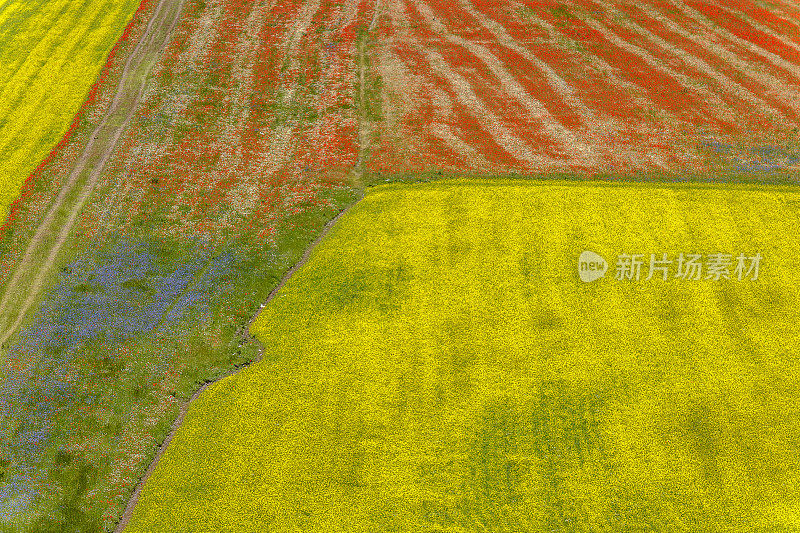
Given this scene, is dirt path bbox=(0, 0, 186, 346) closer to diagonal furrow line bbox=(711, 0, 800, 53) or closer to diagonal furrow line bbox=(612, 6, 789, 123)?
diagonal furrow line bbox=(612, 6, 789, 123)

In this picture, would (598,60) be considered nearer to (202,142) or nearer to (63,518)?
(202,142)

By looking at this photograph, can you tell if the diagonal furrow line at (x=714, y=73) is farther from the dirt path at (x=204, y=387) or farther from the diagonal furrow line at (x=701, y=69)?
the dirt path at (x=204, y=387)

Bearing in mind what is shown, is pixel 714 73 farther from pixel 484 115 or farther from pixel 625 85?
pixel 484 115

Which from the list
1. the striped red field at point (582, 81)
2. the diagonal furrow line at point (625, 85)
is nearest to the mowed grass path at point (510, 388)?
the striped red field at point (582, 81)

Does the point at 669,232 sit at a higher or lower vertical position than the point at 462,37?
lower

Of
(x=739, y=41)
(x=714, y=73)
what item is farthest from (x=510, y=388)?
(x=739, y=41)

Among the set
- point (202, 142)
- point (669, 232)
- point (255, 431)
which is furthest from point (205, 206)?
point (669, 232)
